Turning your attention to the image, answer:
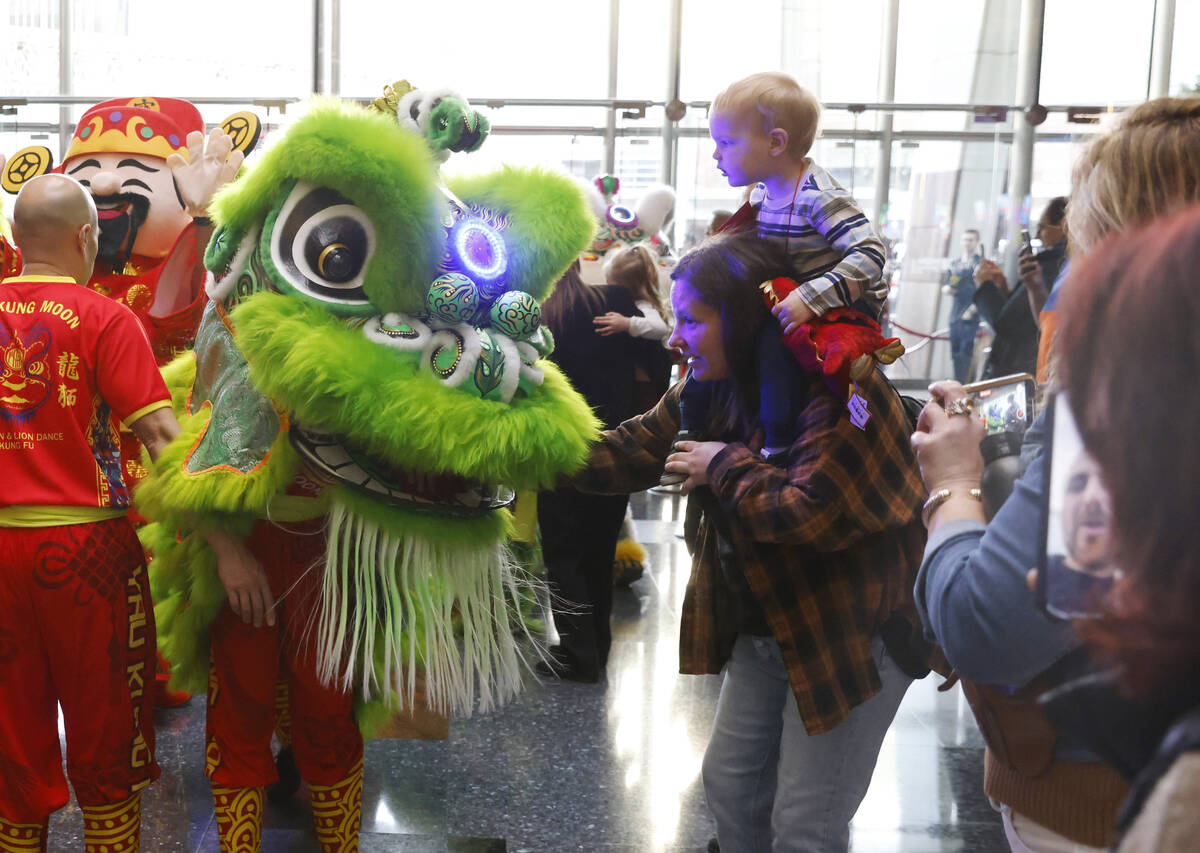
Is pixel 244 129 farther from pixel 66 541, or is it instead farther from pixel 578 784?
pixel 578 784

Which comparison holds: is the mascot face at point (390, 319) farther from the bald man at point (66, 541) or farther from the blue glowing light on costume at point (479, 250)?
the bald man at point (66, 541)

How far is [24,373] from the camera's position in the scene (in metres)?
2.10

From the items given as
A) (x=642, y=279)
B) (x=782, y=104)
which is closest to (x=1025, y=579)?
(x=782, y=104)

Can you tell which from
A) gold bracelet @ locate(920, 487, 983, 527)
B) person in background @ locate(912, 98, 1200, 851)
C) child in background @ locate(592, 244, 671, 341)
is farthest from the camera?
child in background @ locate(592, 244, 671, 341)

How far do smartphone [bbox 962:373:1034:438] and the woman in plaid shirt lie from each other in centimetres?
57

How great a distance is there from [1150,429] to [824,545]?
1.28 m

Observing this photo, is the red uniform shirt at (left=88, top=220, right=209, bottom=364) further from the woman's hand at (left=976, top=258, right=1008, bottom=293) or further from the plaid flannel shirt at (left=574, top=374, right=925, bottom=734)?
the woman's hand at (left=976, top=258, right=1008, bottom=293)

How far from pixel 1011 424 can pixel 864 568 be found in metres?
0.72

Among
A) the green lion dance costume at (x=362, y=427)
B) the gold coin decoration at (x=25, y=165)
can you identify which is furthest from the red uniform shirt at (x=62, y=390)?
the gold coin decoration at (x=25, y=165)

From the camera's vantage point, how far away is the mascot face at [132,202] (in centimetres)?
340

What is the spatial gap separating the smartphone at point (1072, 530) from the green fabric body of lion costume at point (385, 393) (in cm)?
116

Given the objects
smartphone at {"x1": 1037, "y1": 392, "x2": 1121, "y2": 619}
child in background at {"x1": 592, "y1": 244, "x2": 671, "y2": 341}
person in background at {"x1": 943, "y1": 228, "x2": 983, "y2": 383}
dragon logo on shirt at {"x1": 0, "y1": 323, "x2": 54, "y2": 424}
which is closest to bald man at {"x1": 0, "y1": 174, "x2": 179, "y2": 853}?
dragon logo on shirt at {"x1": 0, "y1": 323, "x2": 54, "y2": 424}

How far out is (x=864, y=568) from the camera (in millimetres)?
1978

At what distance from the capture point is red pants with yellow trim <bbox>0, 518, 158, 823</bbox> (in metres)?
2.11
